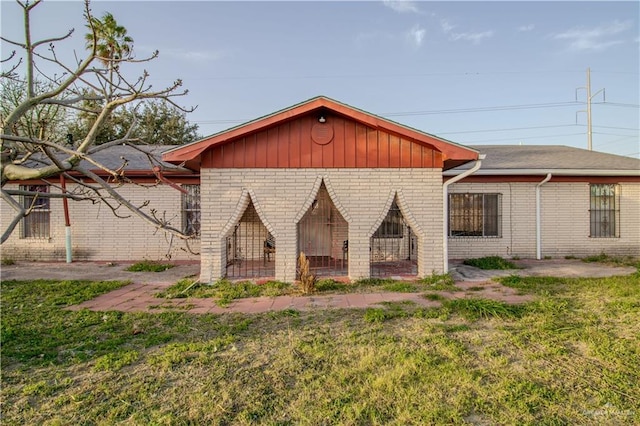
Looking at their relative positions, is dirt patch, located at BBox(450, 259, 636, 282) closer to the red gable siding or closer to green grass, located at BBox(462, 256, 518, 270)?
green grass, located at BBox(462, 256, 518, 270)

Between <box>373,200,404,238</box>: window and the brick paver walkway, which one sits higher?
<box>373,200,404,238</box>: window

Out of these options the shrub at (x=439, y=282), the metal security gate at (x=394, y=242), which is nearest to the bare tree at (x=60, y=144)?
the shrub at (x=439, y=282)

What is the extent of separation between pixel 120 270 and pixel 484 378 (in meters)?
9.09

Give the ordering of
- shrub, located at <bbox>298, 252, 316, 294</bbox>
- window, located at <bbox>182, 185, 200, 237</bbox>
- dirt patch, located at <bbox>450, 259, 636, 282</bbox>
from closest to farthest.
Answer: shrub, located at <bbox>298, 252, 316, 294</bbox>, dirt patch, located at <bbox>450, 259, 636, 282</bbox>, window, located at <bbox>182, 185, 200, 237</bbox>

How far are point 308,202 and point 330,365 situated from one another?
169 inches

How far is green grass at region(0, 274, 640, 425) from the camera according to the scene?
2807 mm

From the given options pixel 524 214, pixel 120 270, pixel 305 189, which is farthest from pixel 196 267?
pixel 524 214

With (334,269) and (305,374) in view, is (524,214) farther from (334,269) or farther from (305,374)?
(305,374)

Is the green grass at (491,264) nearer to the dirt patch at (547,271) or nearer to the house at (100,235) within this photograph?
the dirt patch at (547,271)

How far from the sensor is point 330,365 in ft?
11.9

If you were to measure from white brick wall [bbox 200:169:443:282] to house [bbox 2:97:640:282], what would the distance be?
22mm

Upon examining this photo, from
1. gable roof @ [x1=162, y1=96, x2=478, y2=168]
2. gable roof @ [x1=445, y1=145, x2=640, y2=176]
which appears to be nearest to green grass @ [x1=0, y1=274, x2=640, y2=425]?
gable roof @ [x1=162, y1=96, x2=478, y2=168]

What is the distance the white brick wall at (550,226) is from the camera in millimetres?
10969

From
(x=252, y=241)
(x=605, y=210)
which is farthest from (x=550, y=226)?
(x=252, y=241)
